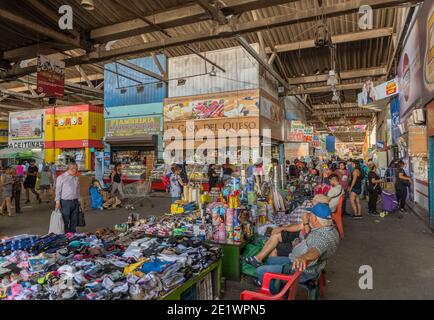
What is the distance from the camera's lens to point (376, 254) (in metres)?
5.61

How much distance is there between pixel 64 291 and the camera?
2.65 meters

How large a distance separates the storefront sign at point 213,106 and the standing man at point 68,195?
9.86m

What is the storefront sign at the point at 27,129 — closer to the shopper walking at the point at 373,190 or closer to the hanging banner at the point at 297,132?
the hanging banner at the point at 297,132

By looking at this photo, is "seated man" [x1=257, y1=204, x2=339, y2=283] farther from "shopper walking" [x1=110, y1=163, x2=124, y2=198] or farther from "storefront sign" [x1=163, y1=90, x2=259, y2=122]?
"storefront sign" [x1=163, y1=90, x2=259, y2=122]

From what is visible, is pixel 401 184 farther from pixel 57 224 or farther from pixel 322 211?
pixel 57 224

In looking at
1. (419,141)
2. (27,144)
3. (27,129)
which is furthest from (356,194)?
(27,129)

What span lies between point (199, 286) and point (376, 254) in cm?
378

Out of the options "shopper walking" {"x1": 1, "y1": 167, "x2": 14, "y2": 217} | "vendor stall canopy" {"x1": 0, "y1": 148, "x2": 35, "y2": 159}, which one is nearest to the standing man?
"shopper walking" {"x1": 1, "y1": 167, "x2": 14, "y2": 217}

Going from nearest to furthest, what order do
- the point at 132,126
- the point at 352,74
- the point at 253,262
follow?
the point at 253,262 → the point at 352,74 → the point at 132,126

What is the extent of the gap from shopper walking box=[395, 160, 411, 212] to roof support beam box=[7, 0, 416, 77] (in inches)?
201

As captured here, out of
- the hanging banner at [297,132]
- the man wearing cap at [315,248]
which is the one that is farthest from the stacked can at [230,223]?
the hanging banner at [297,132]

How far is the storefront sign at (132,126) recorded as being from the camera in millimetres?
17391

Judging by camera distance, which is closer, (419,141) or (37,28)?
(37,28)
